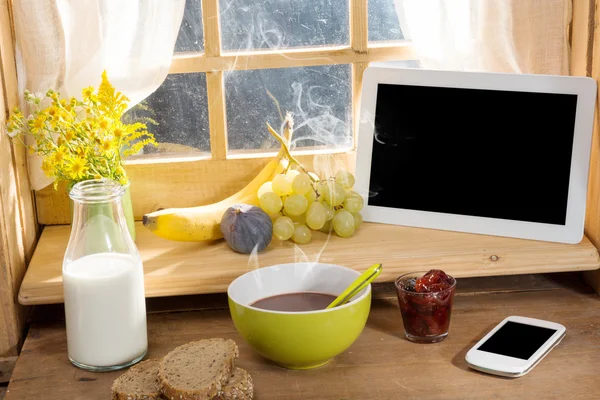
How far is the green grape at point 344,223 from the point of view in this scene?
1308 mm

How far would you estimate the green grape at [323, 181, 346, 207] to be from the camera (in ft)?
4.32

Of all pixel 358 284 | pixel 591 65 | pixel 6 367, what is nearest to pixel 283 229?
pixel 358 284

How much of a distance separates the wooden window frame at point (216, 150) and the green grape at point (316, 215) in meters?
0.17

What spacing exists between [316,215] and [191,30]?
41 centimetres

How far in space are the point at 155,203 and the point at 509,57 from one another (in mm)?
699

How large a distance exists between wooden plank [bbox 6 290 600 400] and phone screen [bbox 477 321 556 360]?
2 cm

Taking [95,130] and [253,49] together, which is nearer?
[95,130]

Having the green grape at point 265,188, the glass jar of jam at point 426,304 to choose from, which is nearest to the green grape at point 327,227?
the green grape at point 265,188

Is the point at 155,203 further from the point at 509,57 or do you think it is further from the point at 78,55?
the point at 509,57

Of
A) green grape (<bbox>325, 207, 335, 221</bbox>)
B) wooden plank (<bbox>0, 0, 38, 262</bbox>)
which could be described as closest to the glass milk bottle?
wooden plank (<bbox>0, 0, 38, 262</bbox>)

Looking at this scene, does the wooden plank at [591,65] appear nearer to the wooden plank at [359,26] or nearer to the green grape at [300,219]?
the wooden plank at [359,26]

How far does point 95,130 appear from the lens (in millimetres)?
1217

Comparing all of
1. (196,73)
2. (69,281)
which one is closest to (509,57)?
(196,73)

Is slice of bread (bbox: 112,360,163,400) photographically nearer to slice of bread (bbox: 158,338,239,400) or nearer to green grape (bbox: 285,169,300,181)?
slice of bread (bbox: 158,338,239,400)
